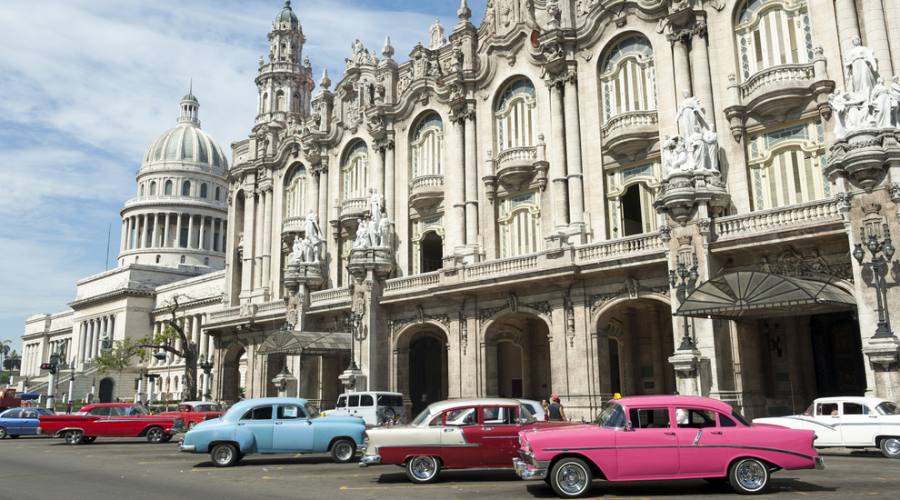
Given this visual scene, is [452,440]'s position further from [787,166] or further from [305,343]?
[305,343]

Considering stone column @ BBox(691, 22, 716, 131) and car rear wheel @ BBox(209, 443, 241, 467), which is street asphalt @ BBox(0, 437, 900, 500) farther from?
stone column @ BBox(691, 22, 716, 131)

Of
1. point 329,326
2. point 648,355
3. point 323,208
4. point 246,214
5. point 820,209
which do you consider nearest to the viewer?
point 820,209

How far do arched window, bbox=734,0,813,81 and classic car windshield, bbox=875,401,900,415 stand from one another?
A: 13457mm

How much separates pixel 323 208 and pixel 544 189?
667 inches

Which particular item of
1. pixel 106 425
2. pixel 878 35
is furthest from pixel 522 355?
pixel 878 35

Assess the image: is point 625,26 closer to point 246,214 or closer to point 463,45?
point 463,45

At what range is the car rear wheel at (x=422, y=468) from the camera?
49.5ft

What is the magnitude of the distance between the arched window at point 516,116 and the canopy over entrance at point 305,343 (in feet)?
41.5

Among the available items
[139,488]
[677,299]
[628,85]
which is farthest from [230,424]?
[628,85]

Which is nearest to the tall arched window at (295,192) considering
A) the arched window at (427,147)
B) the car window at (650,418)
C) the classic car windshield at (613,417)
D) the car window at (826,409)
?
the arched window at (427,147)

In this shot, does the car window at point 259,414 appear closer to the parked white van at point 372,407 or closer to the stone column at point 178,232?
the parked white van at point 372,407

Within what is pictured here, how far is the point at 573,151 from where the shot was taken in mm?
32469

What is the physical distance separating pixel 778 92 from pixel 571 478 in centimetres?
1939

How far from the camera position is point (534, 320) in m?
35.6
